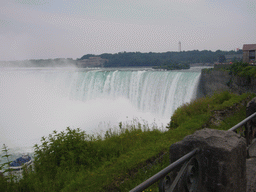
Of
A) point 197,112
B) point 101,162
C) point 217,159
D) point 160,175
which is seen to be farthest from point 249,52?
point 160,175

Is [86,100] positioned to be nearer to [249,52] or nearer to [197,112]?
[197,112]

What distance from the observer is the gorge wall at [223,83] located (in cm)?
1305

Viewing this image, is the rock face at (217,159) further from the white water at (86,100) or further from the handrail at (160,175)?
the white water at (86,100)

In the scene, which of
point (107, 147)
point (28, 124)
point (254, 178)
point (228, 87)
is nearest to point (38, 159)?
point (107, 147)

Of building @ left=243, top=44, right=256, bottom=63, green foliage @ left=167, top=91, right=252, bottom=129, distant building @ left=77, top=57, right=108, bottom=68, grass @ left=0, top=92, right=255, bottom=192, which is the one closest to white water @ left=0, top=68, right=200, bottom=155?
green foliage @ left=167, top=91, right=252, bottom=129

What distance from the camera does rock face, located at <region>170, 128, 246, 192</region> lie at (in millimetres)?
1811

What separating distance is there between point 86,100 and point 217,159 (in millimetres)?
23436

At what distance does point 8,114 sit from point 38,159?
24.3 metres

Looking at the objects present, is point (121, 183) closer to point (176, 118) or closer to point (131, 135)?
point (131, 135)

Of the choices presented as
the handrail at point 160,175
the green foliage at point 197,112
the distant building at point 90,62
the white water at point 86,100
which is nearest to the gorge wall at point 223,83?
the white water at point 86,100

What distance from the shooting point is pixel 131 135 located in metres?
6.77

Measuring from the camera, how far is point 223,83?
52.9ft

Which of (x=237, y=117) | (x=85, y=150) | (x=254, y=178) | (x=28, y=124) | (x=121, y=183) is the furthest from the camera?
(x=28, y=124)

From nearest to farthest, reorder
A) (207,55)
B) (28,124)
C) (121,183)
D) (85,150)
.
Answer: (121,183)
(85,150)
(28,124)
(207,55)
